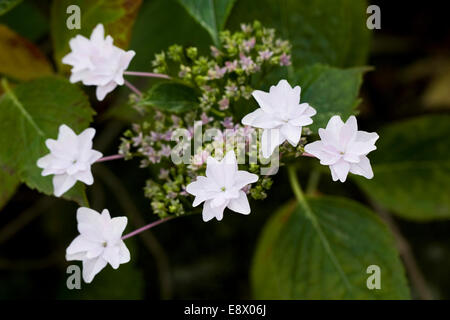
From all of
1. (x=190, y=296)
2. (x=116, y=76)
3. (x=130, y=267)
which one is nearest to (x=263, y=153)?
(x=116, y=76)

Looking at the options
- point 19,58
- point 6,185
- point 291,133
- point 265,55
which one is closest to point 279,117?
point 291,133

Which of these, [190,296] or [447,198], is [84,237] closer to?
[190,296]

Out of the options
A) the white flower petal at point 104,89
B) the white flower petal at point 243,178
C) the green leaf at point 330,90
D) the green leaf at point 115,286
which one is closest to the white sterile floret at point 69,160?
the white flower petal at point 104,89

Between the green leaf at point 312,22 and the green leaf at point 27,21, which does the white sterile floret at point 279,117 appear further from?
the green leaf at point 27,21

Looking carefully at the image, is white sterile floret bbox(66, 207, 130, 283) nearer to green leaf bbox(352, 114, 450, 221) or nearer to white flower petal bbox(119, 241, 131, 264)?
→ white flower petal bbox(119, 241, 131, 264)

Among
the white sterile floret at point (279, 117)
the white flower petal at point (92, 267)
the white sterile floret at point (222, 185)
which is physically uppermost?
the white sterile floret at point (279, 117)

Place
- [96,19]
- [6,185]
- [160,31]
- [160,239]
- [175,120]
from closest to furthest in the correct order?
1. [175,120]
2. [6,185]
3. [96,19]
4. [160,31]
5. [160,239]

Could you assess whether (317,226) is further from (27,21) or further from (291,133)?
(27,21)
